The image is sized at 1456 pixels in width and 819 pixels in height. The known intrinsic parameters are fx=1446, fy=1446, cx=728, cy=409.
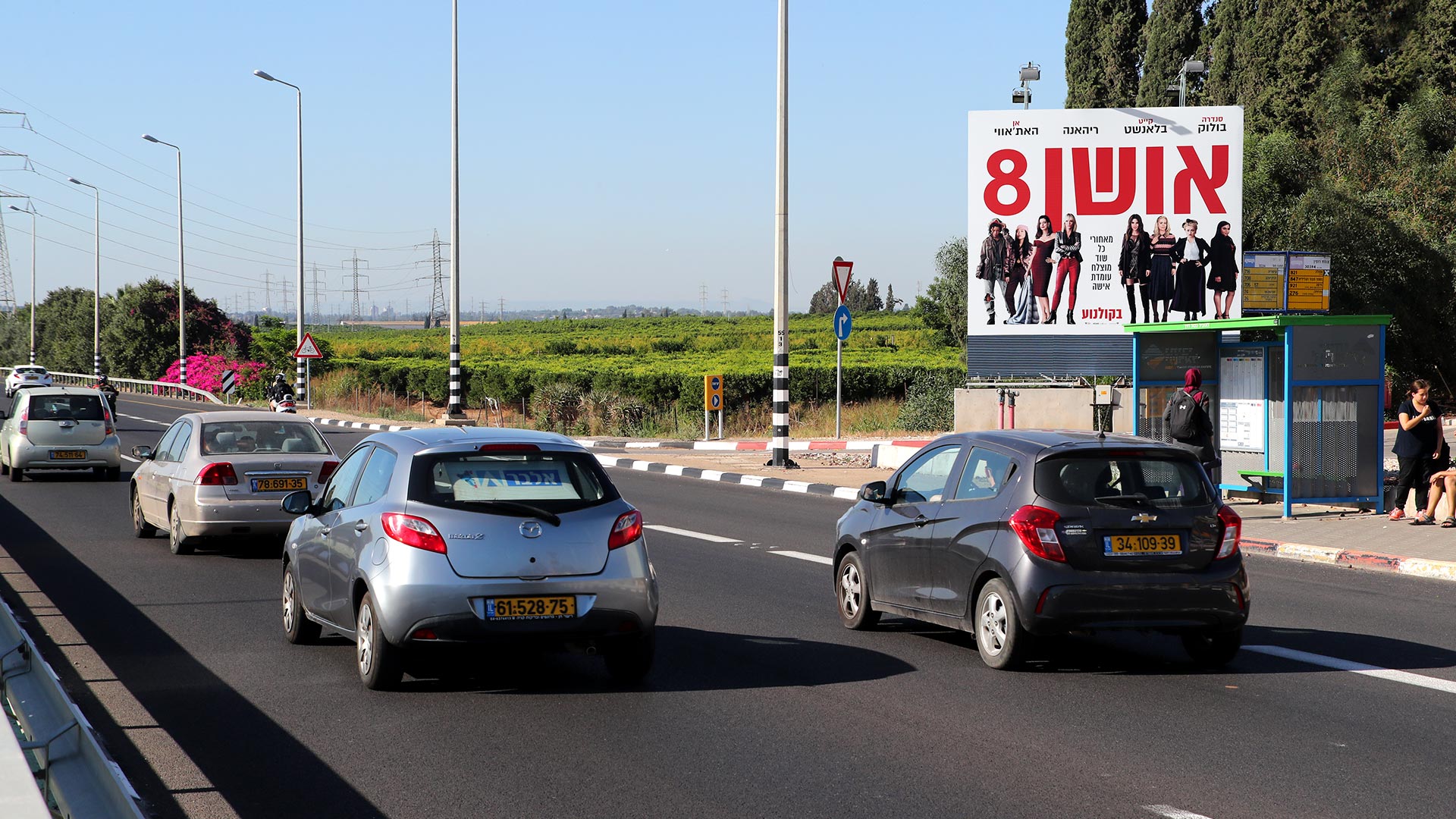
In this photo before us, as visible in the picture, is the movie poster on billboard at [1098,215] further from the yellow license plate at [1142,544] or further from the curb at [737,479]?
the yellow license plate at [1142,544]

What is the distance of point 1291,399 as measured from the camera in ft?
52.8

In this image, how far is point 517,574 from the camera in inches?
297

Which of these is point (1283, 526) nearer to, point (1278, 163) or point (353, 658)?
point (353, 658)

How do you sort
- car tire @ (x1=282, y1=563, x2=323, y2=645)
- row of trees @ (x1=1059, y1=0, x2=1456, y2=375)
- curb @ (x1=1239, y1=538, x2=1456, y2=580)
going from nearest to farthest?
1. car tire @ (x1=282, y1=563, x2=323, y2=645)
2. curb @ (x1=1239, y1=538, x2=1456, y2=580)
3. row of trees @ (x1=1059, y1=0, x2=1456, y2=375)

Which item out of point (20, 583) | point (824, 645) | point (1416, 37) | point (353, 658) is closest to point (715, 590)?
point (824, 645)

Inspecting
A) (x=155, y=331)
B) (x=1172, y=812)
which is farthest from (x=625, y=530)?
(x=155, y=331)

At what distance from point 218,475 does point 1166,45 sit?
37608mm

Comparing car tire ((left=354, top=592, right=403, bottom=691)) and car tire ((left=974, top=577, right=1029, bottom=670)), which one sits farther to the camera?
car tire ((left=974, top=577, right=1029, bottom=670))

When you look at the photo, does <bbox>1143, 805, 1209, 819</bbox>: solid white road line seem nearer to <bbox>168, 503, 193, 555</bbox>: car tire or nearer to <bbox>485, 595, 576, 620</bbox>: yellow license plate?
<bbox>485, 595, 576, 620</bbox>: yellow license plate

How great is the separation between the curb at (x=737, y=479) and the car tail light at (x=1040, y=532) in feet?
34.8

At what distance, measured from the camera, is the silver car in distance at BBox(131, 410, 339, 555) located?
13664 millimetres

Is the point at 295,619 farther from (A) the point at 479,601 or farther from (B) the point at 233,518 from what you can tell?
(B) the point at 233,518

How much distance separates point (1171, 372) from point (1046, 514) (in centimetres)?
1105

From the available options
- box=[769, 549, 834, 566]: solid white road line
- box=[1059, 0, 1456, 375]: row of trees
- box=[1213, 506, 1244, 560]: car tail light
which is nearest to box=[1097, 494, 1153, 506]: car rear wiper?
box=[1213, 506, 1244, 560]: car tail light
